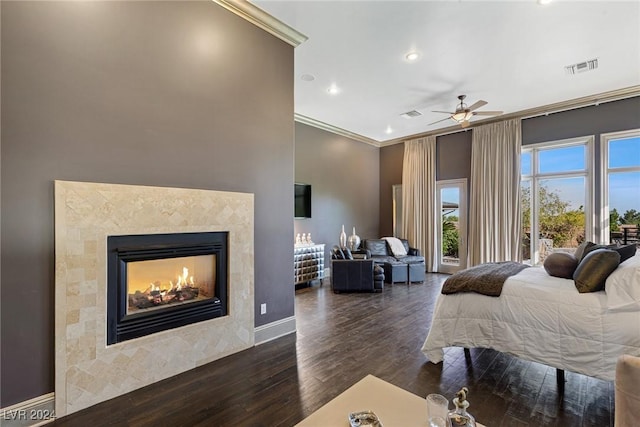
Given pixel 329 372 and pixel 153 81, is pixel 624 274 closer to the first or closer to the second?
pixel 329 372

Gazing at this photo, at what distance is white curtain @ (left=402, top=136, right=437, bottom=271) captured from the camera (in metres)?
7.42

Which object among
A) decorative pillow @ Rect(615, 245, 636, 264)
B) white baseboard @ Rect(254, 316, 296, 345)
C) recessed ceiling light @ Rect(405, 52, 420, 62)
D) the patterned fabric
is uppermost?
recessed ceiling light @ Rect(405, 52, 420, 62)

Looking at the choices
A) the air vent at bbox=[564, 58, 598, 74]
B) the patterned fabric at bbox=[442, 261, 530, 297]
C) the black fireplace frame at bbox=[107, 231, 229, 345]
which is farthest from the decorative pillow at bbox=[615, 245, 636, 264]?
the black fireplace frame at bbox=[107, 231, 229, 345]

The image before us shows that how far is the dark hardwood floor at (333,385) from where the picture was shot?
6.66 ft

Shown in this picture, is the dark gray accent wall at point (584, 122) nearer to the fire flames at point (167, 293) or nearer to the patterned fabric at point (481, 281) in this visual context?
the patterned fabric at point (481, 281)

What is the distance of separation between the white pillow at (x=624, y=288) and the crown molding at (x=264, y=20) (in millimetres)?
3790

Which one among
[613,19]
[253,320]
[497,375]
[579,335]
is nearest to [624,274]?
[579,335]

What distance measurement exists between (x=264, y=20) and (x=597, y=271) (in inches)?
154

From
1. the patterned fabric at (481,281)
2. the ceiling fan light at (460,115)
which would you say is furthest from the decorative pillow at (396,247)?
the patterned fabric at (481,281)

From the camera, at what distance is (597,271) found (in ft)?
7.36

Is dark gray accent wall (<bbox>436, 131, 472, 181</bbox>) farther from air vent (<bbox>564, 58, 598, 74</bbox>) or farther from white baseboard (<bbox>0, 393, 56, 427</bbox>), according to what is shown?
white baseboard (<bbox>0, 393, 56, 427</bbox>)

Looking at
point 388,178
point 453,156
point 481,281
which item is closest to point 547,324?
point 481,281

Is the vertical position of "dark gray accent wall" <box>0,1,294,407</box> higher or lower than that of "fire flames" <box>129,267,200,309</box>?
higher

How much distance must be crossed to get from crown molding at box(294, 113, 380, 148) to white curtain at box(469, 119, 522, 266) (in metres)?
2.63
